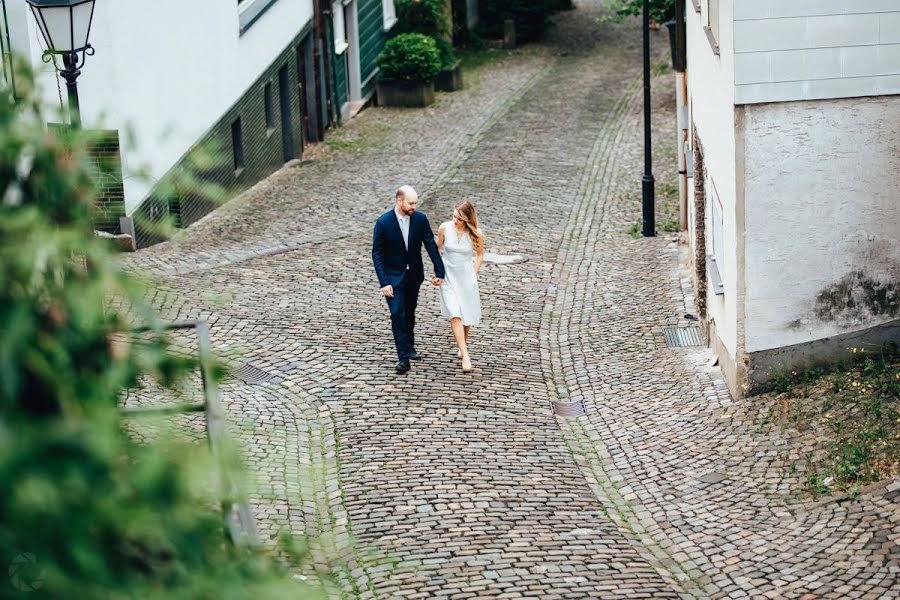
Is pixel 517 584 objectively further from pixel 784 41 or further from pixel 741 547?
pixel 784 41

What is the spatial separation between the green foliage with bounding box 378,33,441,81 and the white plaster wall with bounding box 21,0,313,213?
647 centimetres

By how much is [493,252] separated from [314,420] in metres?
6.69

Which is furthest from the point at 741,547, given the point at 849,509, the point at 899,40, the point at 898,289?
the point at 899,40

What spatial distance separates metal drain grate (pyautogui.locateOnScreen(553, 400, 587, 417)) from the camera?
13071mm

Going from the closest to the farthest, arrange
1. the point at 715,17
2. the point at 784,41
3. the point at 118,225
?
the point at 784,41
the point at 715,17
the point at 118,225

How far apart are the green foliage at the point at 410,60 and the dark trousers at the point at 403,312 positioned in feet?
56.3

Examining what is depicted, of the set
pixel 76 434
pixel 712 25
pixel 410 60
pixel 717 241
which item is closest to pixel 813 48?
pixel 712 25

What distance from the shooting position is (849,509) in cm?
998

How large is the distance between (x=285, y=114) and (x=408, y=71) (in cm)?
523

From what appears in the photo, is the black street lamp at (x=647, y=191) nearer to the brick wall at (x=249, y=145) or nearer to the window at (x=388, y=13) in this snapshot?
the brick wall at (x=249, y=145)

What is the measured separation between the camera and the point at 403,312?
1352 cm

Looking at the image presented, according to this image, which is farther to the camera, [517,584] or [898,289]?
[898,289]

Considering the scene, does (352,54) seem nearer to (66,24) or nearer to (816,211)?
(66,24)

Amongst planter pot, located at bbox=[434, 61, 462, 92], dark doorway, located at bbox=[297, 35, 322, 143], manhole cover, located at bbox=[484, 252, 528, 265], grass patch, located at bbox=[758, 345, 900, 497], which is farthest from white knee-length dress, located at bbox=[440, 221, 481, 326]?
planter pot, located at bbox=[434, 61, 462, 92]
